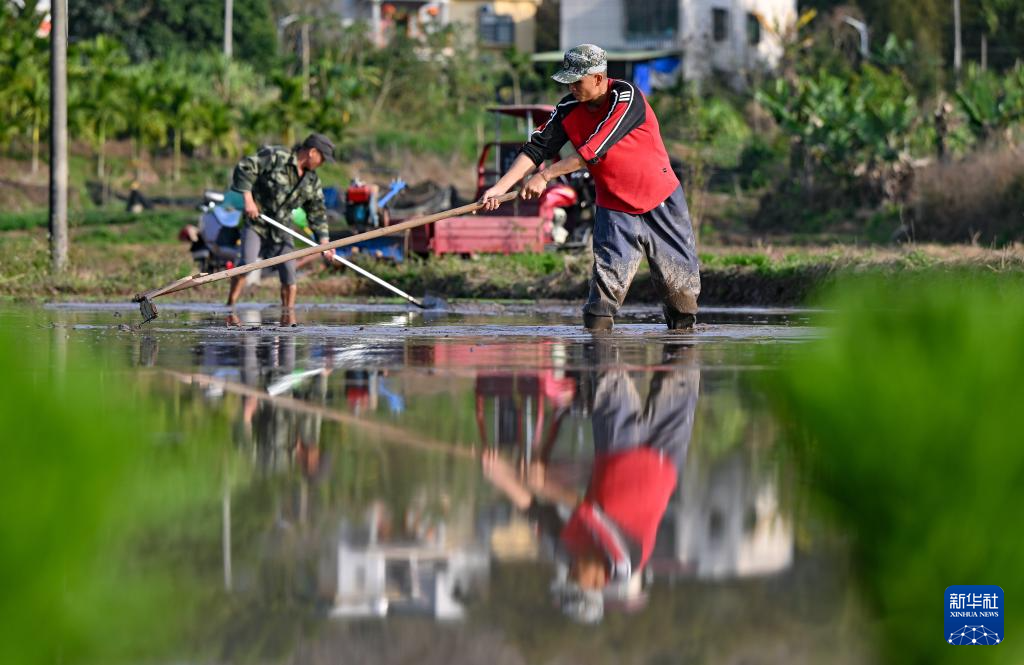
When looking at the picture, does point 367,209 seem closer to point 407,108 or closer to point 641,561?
point 641,561

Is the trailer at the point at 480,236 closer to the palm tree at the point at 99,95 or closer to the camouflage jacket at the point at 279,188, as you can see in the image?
the camouflage jacket at the point at 279,188

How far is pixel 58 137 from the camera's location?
2153 cm

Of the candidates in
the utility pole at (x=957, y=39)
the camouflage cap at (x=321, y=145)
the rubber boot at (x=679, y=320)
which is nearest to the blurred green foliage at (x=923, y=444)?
Result: the rubber boot at (x=679, y=320)

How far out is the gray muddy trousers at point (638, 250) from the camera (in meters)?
11.8

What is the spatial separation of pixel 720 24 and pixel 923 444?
69.0 meters

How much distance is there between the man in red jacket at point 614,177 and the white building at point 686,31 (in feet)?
187

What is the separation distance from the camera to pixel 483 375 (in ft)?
29.2

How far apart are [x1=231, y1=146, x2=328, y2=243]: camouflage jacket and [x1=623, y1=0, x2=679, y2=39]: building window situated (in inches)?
2189

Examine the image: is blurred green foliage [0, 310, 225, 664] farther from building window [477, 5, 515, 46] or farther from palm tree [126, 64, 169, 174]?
building window [477, 5, 515, 46]

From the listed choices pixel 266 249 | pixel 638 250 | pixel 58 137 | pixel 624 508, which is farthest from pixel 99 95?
pixel 624 508

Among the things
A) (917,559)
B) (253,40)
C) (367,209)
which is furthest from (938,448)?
(253,40)

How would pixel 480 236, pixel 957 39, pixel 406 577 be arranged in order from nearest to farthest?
pixel 406 577 < pixel 480 236 < pixel 957 39

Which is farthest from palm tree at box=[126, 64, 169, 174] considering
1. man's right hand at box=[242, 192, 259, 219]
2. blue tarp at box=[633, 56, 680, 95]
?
man's right hand at box=[242, 192, 259, 219]

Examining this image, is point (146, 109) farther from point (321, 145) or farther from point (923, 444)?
point (923, 444)
